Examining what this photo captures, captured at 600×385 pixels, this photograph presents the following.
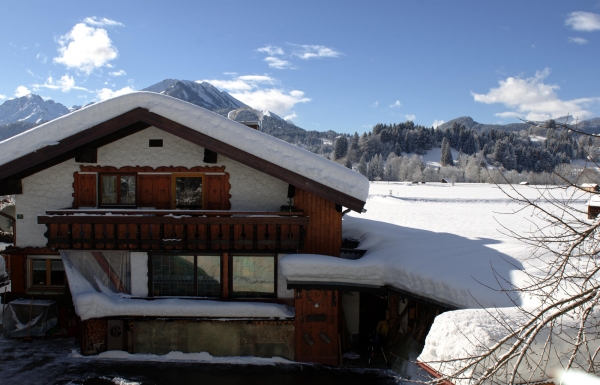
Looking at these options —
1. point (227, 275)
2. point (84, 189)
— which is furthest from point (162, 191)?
point (227, 275)

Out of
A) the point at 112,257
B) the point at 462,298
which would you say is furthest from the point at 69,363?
the point at 462,298

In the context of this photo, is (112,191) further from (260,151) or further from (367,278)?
(367,278)

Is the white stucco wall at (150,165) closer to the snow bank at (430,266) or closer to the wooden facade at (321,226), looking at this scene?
the wooden facade at (321,226)

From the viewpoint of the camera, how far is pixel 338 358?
1093 cm

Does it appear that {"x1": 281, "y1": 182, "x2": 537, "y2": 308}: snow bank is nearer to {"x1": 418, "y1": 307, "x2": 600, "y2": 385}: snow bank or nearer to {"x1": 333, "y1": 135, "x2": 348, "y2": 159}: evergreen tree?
{"x1": 418, "y1": 307, "x2": 600, "y2": 385}: snow bank

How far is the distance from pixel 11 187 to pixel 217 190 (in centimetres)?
591

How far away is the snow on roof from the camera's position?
10602mm

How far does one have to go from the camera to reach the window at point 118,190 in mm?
11891

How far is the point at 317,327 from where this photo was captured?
10922 millimetres

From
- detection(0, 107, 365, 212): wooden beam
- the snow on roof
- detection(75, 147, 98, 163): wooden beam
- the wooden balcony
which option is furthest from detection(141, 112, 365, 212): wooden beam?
detection(75, 147, 98, 163): wooden beam

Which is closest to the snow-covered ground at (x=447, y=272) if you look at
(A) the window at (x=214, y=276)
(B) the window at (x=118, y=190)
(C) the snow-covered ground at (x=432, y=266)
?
(C) the snow-covered ground at (x=432, y=266)

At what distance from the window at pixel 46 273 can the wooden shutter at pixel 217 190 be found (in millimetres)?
5118

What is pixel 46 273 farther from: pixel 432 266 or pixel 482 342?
pixel 482 342

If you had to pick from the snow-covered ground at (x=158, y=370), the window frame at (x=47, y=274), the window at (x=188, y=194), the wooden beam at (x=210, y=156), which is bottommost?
the snow-covered ground at (x=158, y=370)
